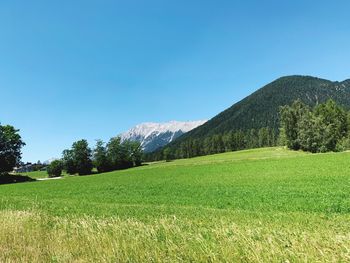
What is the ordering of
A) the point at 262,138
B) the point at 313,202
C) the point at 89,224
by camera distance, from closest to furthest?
the point at 89,224 < the point at 313,202 < the point at 262,138

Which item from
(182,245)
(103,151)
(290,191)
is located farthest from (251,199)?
(103,151)

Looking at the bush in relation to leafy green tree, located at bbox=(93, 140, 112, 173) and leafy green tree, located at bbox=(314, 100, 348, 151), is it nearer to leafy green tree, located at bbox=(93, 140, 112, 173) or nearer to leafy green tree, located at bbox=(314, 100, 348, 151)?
leafy green tree, located at bbox=(93, 140, 112, 173)

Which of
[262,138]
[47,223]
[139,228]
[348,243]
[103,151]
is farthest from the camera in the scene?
[262,138]

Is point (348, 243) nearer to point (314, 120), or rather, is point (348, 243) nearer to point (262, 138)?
point (314, 120)

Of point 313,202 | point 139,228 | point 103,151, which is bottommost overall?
point 313,202

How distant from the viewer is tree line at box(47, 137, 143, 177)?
443 feet

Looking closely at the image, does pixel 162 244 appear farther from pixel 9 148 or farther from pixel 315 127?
pixel 9 148

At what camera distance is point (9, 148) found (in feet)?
351

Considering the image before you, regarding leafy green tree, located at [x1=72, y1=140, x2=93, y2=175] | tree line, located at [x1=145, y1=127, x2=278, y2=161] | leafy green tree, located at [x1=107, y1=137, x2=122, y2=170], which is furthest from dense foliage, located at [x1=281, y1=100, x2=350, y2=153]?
tree line, located at [x1=145, y1=127, x2=278, y2=161]

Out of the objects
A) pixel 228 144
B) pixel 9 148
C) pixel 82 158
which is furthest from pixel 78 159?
pixel 228 144

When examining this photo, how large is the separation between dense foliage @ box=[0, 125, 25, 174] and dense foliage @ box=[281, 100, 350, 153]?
86.0m

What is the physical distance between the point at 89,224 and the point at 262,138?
190 metres

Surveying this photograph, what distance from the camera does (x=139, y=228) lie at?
10.4m

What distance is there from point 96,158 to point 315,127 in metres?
85.0
